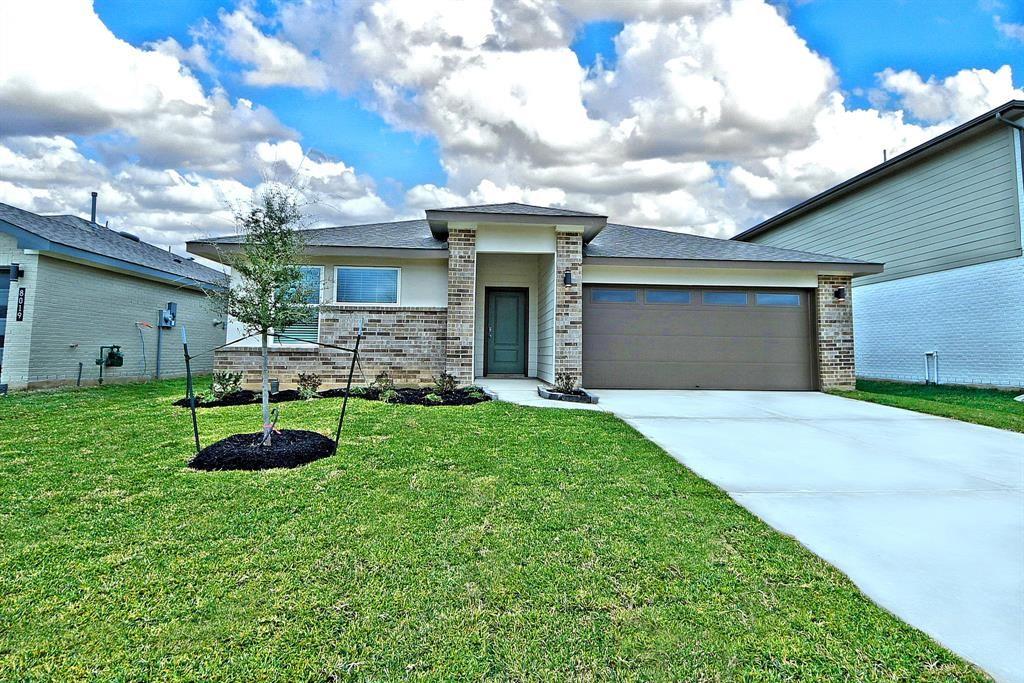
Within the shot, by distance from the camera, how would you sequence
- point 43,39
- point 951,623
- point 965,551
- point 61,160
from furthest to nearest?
point 61,160 < point 43,39 < point 965,551 < point 951,623

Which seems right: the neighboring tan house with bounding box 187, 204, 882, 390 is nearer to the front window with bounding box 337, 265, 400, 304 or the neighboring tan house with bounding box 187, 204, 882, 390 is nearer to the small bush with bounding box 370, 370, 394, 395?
the front window with bounding box 337, 265, 400, 304

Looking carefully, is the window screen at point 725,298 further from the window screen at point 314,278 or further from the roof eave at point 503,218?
the window screen at point 314,278

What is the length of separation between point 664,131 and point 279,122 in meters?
11.0

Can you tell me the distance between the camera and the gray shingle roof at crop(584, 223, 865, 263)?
10.2 metres

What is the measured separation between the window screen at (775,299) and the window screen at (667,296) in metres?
1.64

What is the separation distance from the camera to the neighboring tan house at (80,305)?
9391 mm

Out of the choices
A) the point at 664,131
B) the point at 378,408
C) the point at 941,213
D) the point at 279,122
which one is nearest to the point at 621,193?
the point at 664,131

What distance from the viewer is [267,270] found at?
4.73 meters

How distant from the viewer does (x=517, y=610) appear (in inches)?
86.7

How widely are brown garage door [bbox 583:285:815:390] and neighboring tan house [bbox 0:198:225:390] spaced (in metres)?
7.42

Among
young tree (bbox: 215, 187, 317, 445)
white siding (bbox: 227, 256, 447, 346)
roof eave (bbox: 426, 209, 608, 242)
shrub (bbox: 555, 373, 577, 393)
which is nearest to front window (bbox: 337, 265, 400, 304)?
white siding (bbox: 227, 256, 447, 346)

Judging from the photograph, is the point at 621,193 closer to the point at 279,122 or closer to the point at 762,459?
the point at 279,122

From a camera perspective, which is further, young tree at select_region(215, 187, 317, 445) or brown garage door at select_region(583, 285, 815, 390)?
brown garage door at select_region(583, 285, 815, 390)

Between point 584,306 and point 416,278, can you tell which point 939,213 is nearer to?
point 584,306
